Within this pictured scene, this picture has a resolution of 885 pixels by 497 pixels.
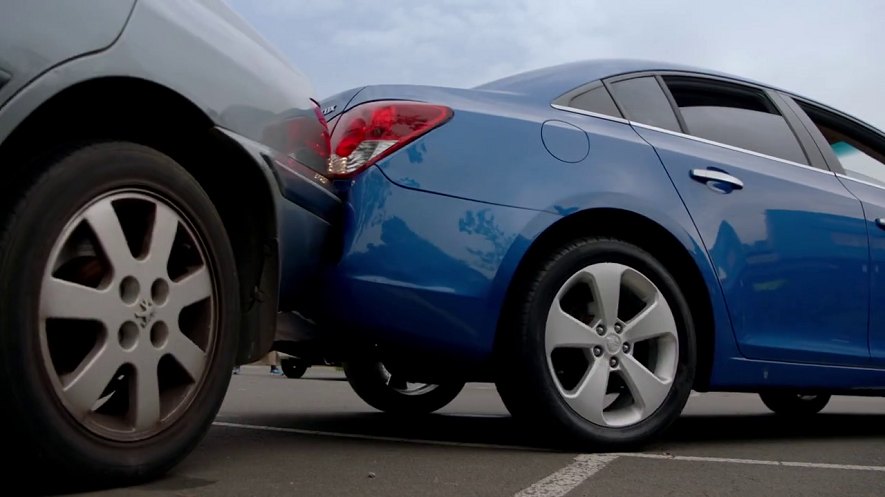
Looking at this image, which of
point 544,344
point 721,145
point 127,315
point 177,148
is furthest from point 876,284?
point 127,315

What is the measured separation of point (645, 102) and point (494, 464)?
5.50 feet

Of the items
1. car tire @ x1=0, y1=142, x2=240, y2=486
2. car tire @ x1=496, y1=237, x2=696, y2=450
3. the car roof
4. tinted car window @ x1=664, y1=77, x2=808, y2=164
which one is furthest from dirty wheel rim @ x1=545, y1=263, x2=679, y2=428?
car tire @ x1=0, y1=142, x2=240, y2=486

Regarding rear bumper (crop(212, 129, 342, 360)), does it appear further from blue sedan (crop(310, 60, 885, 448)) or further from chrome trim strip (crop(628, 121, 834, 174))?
chrome trim strip (crop(628, 121, 834, 174))

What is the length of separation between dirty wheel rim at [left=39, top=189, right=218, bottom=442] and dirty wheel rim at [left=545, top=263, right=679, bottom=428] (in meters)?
1.29

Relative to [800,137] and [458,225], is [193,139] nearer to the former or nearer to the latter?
[458,225]

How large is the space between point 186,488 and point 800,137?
3146 millimetres

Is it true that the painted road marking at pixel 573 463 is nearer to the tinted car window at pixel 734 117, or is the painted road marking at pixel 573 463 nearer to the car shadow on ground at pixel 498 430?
the car shadow on ground at pixel 498 430

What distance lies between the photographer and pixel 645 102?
12.3ft

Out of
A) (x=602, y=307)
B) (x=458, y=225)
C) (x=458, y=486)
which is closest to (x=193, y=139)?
(x=458, y=225)

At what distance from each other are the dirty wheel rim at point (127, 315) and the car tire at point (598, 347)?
1145 millimetres

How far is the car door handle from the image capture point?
3.54 m

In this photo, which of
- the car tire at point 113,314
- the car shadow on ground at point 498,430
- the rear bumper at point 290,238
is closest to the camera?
the car tire at point 113,314

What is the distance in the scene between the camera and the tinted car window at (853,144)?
4.32m

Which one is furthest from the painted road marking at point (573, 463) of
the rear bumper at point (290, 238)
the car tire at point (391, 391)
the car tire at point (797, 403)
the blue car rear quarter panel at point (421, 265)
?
the car tire at point (797, 403)
